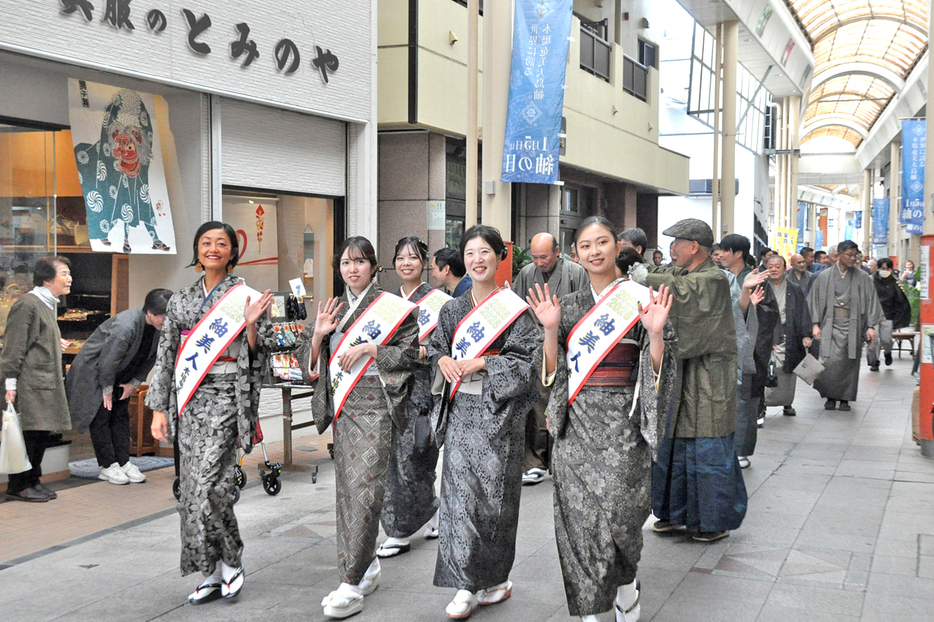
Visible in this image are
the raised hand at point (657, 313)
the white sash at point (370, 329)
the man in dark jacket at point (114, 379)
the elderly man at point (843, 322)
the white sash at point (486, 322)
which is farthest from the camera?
the elderly man at point (843, 322)

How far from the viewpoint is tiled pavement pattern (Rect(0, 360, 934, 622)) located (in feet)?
14.3

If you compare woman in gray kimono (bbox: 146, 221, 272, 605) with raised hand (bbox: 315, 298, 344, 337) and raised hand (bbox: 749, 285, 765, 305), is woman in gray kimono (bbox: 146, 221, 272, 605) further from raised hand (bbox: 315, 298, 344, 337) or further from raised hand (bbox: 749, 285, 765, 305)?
raised hand (bbox: 749, 285, 765, 305)

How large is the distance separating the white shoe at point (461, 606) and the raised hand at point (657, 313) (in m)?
1.42

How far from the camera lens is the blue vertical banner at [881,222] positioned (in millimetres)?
40375

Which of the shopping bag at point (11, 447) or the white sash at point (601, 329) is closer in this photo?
the white sash at point (601, 329)

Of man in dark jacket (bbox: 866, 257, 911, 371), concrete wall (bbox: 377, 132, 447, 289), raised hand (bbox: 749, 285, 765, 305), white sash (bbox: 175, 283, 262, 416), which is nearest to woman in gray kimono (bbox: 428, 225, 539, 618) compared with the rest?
white sash (bbox: 175, 283, 262, 416)

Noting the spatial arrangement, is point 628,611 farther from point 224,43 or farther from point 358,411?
point 224,43

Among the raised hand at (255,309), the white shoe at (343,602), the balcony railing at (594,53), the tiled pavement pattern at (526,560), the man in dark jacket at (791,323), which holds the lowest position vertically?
the tiled pavement pattern at (526,560)

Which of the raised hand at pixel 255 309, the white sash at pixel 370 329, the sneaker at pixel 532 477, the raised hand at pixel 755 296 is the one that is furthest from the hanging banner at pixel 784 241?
the raised hand at pixel 255 309

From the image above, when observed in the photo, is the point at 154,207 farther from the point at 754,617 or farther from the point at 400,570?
the point at 754,617

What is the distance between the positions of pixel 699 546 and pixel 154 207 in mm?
5315

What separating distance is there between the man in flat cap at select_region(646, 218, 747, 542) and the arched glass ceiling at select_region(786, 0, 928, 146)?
24.2m

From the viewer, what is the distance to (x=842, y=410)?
10.8 metres

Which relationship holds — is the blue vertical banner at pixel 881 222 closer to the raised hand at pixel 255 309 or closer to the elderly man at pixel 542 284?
the elderly man at pixel 542 284
